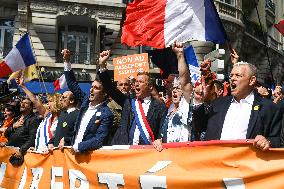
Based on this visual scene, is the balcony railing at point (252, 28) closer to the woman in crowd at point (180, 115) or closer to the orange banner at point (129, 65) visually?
the orange banner at point (129, 65)

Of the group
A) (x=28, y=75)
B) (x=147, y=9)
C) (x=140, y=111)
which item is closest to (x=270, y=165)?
(x=140, y=111)

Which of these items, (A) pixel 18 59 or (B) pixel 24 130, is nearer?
(B) pixel 24 130

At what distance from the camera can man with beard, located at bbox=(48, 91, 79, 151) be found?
17.0ft

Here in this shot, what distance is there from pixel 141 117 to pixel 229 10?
17.4 m

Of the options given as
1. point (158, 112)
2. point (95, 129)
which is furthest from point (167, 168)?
point (95, 129)

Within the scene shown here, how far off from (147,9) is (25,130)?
95.0 inches

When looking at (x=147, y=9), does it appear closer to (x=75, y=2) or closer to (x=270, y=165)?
(x=270, y=165)

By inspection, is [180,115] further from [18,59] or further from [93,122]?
[18,59]

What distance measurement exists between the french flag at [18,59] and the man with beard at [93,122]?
354 cm

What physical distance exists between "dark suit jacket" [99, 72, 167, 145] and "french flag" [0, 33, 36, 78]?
370cm

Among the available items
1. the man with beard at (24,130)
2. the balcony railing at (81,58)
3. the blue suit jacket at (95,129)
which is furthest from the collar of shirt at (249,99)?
the balcony railing at (81,58)

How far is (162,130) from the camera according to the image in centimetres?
424

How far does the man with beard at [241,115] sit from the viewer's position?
3494 mm

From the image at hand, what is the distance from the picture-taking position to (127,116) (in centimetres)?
459
